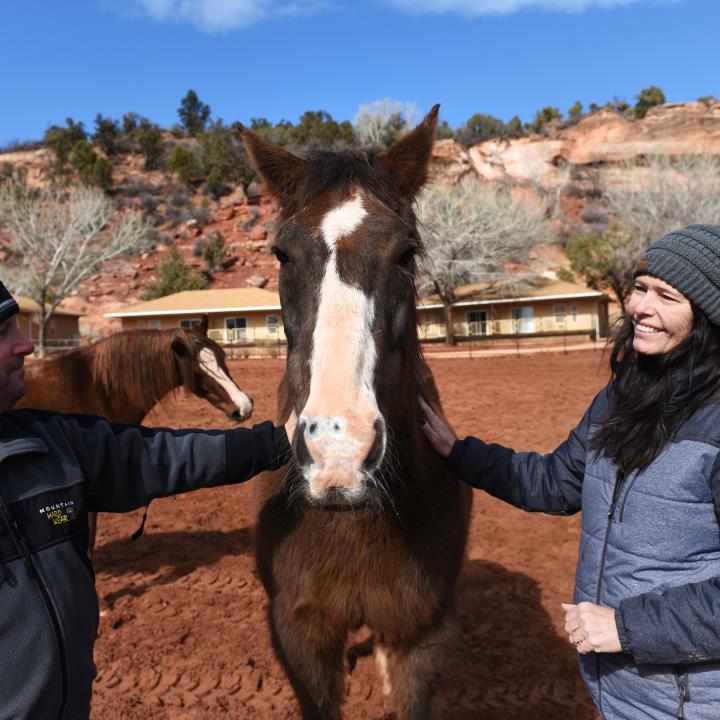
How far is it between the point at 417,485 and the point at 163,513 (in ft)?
20.7

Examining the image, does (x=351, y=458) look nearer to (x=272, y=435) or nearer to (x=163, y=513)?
(x=272, y=435)

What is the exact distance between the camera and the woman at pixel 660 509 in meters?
1.72

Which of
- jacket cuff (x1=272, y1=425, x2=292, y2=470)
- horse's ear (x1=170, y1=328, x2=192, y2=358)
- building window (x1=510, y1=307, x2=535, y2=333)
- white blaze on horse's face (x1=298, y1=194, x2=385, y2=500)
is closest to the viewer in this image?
white blaze on horse's face (x1=298, y1=194, x2=385, y2=500)

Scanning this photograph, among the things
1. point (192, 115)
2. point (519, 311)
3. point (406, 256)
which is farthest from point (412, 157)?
point (192, 115)

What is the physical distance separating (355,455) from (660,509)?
973 mm

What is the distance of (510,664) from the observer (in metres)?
4.32

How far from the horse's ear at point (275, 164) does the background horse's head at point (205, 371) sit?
4.25 meters

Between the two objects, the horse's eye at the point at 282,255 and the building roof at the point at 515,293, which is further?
the building roof at the point at 515,293

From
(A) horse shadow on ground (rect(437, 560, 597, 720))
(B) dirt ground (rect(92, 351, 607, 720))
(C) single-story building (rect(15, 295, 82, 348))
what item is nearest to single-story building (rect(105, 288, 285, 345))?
(C) single-story building (rect(15, 295, 82, 348))

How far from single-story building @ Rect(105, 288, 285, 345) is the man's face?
34780 mm

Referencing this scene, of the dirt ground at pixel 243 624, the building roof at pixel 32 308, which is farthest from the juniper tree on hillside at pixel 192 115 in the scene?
the dirt ground at pixel 243 624

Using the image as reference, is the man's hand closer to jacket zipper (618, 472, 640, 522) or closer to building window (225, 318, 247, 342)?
jacket zipper (618, 472, 640, 522)

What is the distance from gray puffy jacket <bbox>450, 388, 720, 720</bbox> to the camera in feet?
5.55

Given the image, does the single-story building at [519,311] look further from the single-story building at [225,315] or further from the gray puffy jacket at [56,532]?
the gray puffy jacket at [56,532]
